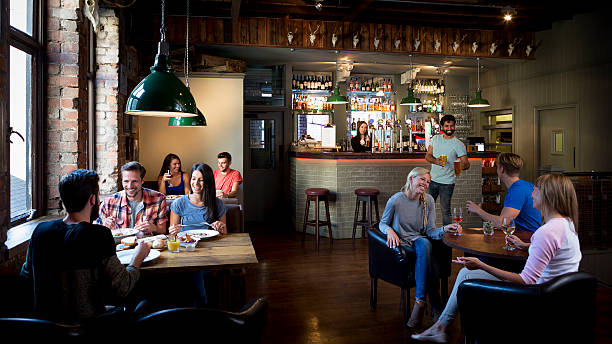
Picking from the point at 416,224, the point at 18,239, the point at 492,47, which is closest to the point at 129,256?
the point at 18,239

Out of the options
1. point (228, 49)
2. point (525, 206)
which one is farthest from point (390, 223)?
point (228, 49)

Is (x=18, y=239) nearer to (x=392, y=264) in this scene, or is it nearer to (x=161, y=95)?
(x=161, y=95)

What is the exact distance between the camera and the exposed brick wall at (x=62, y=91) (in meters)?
3.50

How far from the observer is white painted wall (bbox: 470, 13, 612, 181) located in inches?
271

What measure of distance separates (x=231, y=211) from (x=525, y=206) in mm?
2305

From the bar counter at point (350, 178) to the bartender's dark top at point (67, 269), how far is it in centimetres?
500

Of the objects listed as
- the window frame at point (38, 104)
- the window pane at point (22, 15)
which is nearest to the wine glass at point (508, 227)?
the window frame at point (38, 104)

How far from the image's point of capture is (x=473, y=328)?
2102 mm

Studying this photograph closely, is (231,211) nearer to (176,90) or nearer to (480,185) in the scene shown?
(176,90)

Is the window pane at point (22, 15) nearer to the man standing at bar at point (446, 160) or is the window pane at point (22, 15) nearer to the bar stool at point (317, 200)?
the bar stool at point (317, 200)

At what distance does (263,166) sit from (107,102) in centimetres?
426

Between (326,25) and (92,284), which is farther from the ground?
(326,25)

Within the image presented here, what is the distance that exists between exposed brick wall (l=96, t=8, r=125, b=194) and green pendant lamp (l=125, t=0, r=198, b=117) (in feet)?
8.04

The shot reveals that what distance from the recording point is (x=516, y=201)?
3.18 metres
